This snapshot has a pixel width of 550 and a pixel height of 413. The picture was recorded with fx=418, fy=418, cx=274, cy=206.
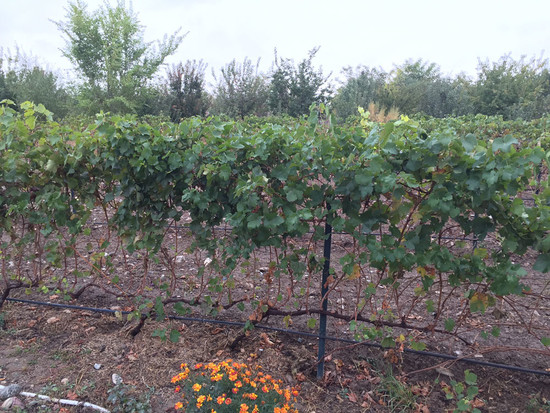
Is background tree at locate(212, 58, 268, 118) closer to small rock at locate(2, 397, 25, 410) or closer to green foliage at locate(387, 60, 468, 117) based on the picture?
green foliage at locate(387, 60, 468, 117)

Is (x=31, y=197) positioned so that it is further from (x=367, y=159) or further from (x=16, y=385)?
(x=367, y=159)

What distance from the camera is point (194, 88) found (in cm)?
1970

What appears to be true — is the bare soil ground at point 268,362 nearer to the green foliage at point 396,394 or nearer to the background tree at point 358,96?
the green foliage at point 396,394

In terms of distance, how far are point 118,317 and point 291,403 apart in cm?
139

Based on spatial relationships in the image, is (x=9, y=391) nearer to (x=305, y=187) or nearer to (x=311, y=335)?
(x=311, y=335)

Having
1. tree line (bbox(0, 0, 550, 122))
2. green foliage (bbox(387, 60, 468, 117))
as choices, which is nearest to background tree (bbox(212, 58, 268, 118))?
tree line (bbox(0, 0, 550, 122))

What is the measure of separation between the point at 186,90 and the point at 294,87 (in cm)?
513

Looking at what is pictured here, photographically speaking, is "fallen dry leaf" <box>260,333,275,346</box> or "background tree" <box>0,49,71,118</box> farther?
"background tree" <box>0,49,71,118</box>

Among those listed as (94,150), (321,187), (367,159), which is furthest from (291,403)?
(94,150)

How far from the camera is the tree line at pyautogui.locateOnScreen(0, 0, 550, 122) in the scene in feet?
65.0

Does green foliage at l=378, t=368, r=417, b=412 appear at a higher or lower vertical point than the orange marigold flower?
lower

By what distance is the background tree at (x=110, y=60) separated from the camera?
21.3 meters

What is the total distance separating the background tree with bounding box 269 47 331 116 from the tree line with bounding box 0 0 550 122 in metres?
0.05

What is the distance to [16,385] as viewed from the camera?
2.35 metres
